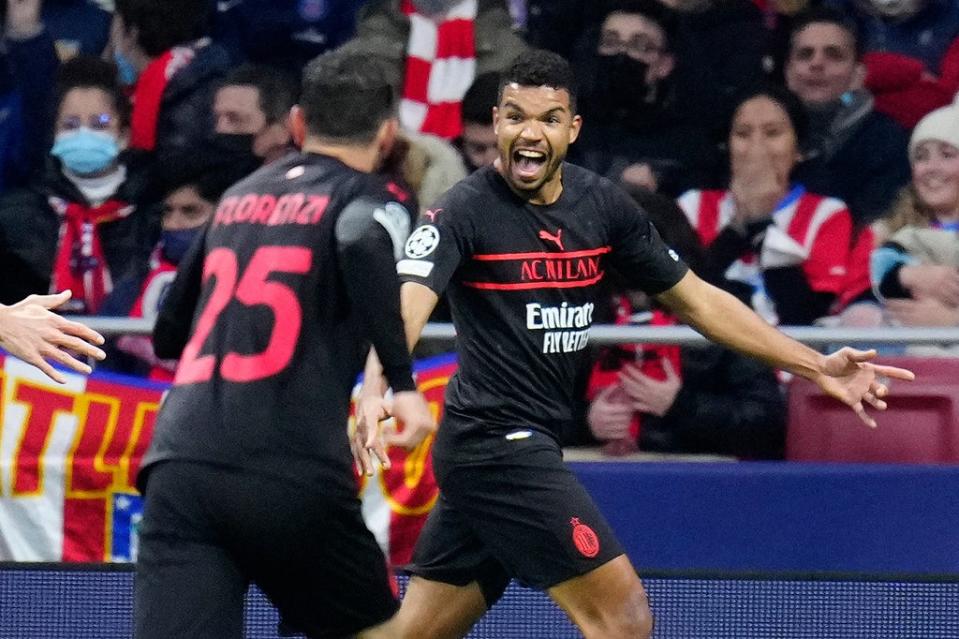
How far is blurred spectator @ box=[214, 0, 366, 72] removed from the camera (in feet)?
26.7

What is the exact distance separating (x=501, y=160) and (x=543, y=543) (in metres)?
1.12

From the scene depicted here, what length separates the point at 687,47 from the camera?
25.7ft

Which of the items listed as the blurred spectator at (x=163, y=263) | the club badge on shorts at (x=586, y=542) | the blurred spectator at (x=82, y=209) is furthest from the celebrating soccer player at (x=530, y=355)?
the blurred spectator at (x=82, y=209)

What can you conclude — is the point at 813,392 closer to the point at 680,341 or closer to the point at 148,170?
the point at 680,341

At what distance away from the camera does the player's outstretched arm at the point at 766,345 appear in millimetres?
5441

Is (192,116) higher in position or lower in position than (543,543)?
higher

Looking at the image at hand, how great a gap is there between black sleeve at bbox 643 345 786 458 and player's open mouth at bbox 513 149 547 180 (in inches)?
57.6

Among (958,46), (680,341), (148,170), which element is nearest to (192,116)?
(148,170)

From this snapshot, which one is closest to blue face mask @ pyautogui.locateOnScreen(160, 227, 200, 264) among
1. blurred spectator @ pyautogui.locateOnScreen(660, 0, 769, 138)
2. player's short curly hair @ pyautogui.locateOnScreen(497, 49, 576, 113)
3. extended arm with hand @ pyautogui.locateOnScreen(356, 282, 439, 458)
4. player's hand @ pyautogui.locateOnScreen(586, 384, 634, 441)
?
player's hand @ pyautogui.locateOnScreen(586, 384, 634, 441)

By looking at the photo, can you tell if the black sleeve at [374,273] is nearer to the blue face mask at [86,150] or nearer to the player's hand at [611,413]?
the player's hand at [611,413]

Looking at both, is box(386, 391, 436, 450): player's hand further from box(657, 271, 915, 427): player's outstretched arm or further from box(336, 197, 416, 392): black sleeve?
box(657, 271, 915, 427): player's outstretched arm

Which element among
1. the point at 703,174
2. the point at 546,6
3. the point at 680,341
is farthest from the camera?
the point at 546,6

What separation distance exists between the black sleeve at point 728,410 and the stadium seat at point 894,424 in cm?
7

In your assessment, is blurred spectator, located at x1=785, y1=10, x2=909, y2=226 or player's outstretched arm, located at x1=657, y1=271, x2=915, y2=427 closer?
player's outstretched arm, located at x1=657, y1=271, x2=915, y2=427
